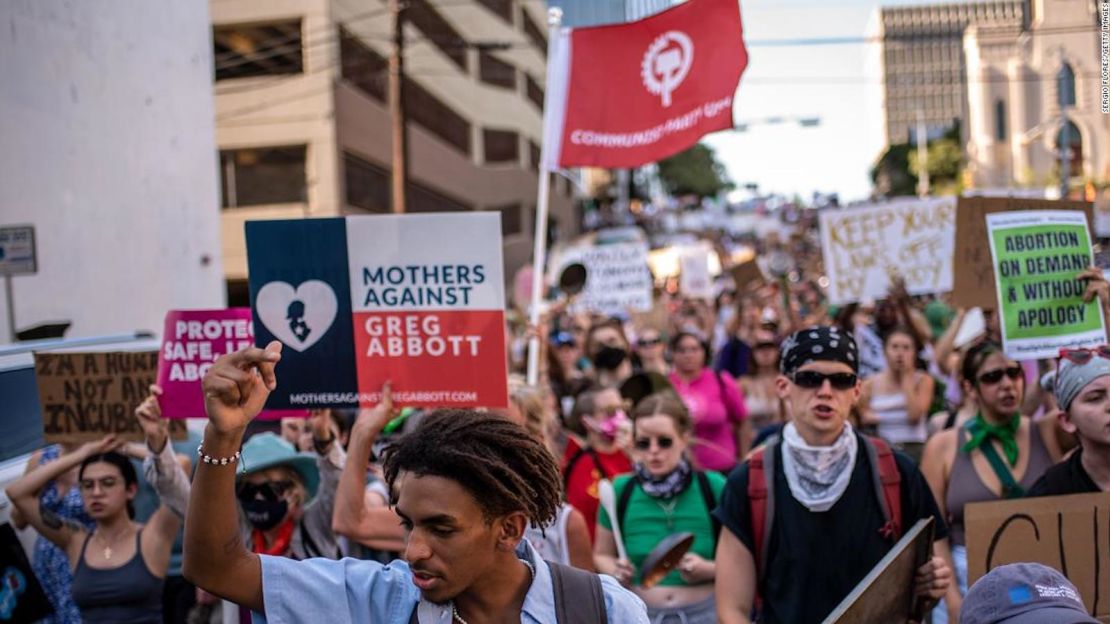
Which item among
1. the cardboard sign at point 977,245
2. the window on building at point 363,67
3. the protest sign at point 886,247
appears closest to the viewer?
the cardboard sign at point 977,245

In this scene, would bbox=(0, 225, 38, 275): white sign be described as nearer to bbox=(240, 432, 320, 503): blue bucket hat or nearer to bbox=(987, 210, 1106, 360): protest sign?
bbox=(240, 432, 320, 503): blue bucket hat

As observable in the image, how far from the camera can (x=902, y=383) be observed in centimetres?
727

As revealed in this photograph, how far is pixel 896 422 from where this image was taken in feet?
23.4

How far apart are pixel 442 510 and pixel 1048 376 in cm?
342

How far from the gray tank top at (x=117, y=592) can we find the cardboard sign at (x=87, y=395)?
0.60m

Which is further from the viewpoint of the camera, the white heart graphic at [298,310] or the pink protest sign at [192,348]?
the pink protest sign at [192,348]

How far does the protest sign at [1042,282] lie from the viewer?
16.4ft

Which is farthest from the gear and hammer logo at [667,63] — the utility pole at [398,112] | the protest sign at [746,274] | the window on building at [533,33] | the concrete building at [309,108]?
the window on building at [533,33]

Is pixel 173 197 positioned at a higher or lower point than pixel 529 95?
lower

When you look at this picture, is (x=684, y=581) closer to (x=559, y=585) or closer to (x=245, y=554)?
(x=559, y=585)

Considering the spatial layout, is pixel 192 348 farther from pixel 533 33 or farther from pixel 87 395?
pixel 533 33

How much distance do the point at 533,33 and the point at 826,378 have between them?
160 feet

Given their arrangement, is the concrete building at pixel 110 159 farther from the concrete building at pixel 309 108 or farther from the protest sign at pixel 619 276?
the concrete building at pixel 309 108

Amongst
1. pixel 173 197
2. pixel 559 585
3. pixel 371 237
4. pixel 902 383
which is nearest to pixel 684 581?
pixel 371 237
